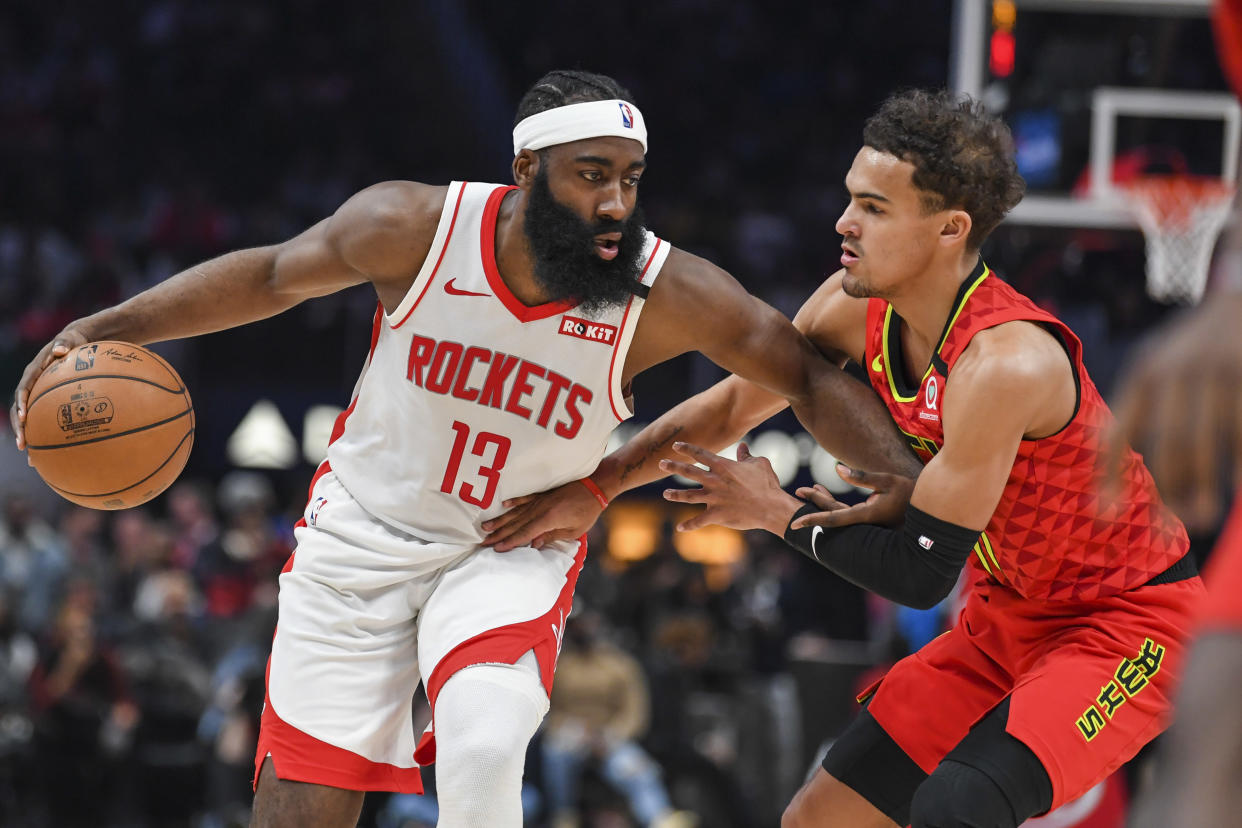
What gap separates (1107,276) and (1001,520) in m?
9.28

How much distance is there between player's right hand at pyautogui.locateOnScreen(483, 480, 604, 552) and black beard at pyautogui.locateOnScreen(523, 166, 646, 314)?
542 millimetres

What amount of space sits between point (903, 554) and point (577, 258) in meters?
1.15

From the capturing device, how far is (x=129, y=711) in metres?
9.08

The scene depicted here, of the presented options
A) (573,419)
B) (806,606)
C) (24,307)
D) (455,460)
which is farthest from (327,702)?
(24,307)

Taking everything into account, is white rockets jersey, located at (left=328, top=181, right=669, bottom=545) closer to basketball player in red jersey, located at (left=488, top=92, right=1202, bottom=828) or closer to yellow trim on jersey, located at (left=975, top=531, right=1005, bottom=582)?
basketball player in red jersey, located at (left=488, top=92, right=1202, bottom=828)

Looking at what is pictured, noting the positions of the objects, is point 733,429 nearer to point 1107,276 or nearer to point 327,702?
point 327,702

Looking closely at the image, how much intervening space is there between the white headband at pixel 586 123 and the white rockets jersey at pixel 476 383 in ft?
0.71

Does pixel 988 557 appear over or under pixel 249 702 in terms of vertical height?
over

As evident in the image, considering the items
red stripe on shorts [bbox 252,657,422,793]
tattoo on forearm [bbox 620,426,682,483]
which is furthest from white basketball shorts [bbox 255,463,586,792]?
tattoo on forearm [bbox 620,426,682,483]

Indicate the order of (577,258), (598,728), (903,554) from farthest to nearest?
(598,728), (577,258), (903,554)

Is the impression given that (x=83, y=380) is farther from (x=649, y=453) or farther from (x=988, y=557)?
(x=988, y=557)

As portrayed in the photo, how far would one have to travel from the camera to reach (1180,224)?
723 centimetres

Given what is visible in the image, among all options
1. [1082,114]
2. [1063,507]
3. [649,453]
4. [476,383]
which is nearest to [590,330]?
[476,383]

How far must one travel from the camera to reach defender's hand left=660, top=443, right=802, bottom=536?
369cm
